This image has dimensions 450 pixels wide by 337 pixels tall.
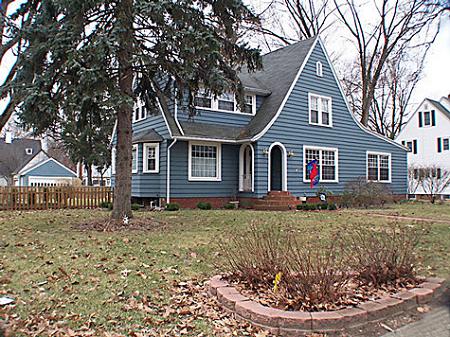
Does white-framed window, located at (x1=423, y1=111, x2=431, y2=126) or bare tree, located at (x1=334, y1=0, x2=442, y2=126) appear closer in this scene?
bare tree, located at (x1=334, y1=0, x2=442, y2=126)

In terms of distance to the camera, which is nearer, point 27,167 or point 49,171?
point 49,171

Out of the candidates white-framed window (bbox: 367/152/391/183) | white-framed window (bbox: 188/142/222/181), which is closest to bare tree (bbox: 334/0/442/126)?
white-framed window (bbox: 367/152/391/183)

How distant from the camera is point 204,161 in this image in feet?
54.6

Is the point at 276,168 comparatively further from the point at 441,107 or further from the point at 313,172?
the point at 441,107

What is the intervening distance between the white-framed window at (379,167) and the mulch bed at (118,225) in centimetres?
1463

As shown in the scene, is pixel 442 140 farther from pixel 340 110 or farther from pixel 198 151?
pixel 198 151

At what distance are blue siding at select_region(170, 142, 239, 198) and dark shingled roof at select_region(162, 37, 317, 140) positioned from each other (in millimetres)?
761

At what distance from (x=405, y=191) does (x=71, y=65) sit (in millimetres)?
20487

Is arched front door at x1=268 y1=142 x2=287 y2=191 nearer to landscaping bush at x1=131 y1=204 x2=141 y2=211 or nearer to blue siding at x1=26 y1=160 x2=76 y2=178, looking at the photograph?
landscaping bush at x1=131 y1=204 x2=141 y2=211

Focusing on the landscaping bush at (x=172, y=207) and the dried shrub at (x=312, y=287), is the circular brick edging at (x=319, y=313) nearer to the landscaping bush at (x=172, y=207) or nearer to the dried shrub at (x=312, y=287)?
the dried shrub at (x=312, y=287)

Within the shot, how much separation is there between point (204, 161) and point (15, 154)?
35777 mm

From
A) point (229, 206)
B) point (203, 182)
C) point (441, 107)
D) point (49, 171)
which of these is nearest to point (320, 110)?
point (229, 206)

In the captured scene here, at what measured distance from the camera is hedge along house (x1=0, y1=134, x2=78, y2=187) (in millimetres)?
41531

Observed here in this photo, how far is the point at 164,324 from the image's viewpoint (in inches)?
143
